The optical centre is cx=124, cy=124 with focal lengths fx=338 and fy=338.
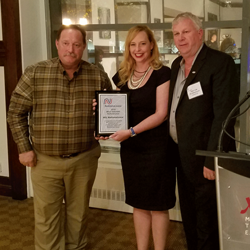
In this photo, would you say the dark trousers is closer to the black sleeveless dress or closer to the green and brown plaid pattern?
the black sleeveless dress

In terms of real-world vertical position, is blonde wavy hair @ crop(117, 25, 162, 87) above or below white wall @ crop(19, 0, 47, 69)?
below

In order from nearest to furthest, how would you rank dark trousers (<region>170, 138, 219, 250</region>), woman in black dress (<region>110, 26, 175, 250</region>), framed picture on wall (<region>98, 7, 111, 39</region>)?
dark trousers (<region>170, 138, 219, 250</region>) → woman in black dress (<region>110, 26, 175, 250</region>) → framed picture on wall (<region>98, 7, 111, 39</region>)

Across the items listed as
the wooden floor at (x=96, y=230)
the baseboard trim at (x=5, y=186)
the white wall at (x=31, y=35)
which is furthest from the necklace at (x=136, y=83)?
the baseboard trim at (x=5, y=186)

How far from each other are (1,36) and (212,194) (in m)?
2.75

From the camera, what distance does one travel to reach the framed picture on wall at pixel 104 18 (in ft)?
11.0

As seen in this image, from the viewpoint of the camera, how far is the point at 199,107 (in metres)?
1.91

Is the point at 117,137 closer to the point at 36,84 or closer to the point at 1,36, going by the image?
the point at 36,84

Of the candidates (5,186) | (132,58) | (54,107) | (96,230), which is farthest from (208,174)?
(5,186)

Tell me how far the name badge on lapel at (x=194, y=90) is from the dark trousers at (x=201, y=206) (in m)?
0.38

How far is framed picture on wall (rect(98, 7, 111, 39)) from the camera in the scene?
336 cm

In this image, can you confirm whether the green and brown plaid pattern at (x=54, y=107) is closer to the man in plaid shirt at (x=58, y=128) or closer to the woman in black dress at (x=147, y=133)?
the man in plaid shirt at (x=58, y=128)

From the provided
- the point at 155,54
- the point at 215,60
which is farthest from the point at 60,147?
the point at 215,60

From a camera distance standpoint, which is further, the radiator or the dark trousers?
the radiator

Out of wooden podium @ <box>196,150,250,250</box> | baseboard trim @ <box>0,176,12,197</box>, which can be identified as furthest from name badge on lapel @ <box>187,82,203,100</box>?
baseboard trim @ <box>0,176,12,197</box>
